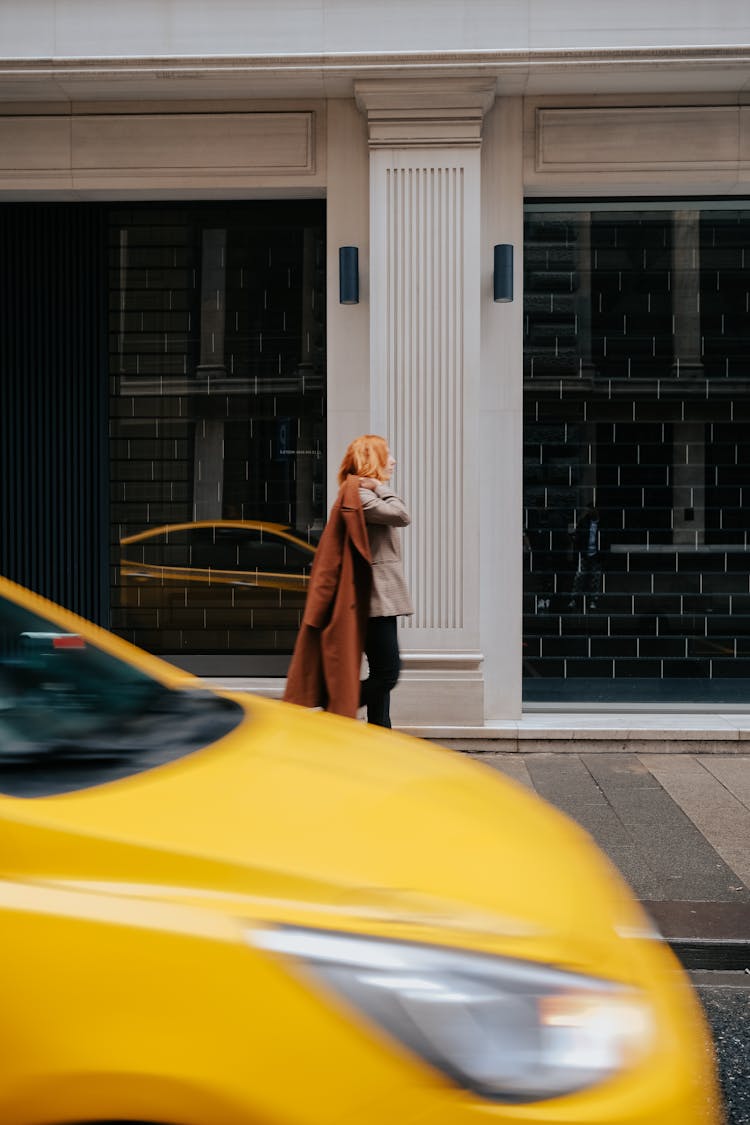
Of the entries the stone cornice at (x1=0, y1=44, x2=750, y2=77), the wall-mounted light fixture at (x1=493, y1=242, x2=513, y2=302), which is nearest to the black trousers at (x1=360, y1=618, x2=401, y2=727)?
the wall-mounted light fixture at (x1=493, y1=242, x2=513, y2=302)

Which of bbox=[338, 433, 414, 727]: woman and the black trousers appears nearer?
bbox=[338, 433, 414, 727]: woman

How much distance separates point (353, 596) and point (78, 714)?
3.96 meters

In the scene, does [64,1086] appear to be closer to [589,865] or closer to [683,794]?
[589,865]

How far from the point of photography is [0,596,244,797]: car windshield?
7.21 feet

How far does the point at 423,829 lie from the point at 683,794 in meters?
5.15

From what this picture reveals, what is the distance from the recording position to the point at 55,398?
9.10 meters

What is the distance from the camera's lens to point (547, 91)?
8.50m

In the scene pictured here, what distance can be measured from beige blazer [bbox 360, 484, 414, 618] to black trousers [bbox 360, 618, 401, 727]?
0.11m

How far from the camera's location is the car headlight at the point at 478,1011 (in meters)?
1.68

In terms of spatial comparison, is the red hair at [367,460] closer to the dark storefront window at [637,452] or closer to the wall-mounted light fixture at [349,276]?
the wall-mounted light fixture at [349,276]

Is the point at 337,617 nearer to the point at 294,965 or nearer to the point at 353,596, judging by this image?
the point at 353,596

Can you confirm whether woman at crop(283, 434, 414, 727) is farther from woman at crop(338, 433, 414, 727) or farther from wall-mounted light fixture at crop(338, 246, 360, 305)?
wall-mounted light fixture at crop(338, 246, 360, 305)

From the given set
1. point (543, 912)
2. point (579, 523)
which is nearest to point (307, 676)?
point (579, 523)

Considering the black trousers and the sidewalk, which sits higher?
the black trousers
